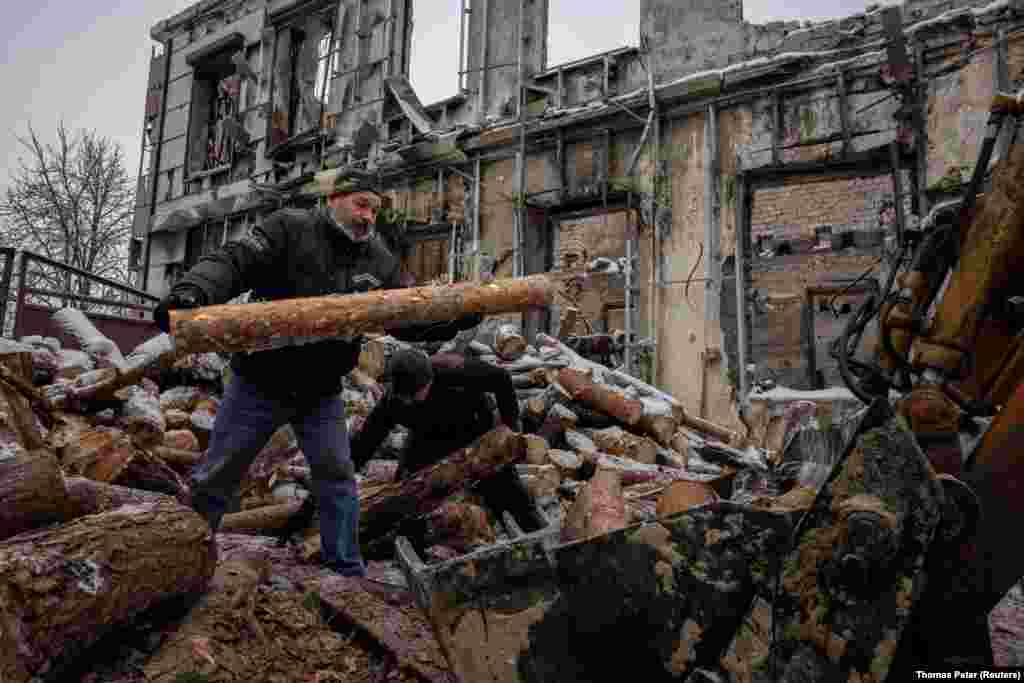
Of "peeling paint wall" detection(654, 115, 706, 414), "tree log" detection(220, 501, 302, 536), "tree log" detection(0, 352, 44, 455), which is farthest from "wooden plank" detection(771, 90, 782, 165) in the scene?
"tree log" detection(0, 352, 44, 455)

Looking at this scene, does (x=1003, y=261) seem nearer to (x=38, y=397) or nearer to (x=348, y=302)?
(x=348, y=302)

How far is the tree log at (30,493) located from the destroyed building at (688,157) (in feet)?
19.6

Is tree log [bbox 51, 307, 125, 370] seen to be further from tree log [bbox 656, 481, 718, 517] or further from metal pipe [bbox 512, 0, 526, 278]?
metal pipe [bbox 512, 0, 526, 278]

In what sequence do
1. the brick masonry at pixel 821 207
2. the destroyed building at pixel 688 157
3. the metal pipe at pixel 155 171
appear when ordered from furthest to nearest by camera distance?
the metal pipe at pixel 155 171 < the brick masonry at pixel 821 207 < the destroyed building at pixel 688 157

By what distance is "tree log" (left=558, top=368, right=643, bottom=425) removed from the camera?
6.35 m

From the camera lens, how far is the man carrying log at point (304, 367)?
2.70m

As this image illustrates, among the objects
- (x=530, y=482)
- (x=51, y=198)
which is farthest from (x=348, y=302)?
(x=51, y=198)

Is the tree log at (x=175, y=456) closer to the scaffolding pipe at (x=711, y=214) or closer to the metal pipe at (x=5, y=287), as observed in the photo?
the metal pipe at (x=5, y=287)

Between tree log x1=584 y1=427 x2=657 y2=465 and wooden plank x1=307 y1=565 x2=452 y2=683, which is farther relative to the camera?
tree log x1=584 y1=427 x2=657 y2=465

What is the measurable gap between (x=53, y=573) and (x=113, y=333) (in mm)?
7313

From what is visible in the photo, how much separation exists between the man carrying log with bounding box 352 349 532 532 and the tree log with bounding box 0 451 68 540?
1477 millimetres

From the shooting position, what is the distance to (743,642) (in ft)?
4.11

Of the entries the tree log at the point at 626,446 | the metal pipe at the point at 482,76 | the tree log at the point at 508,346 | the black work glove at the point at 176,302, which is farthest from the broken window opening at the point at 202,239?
the black work glove at the point at 176,302

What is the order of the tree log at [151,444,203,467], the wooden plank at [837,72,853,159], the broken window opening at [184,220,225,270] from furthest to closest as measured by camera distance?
1. the broken window opening at [184,220,225,270]
2. the wooden plank at [837,72,853,159]
3. the tree log at [151,444,203,467]
